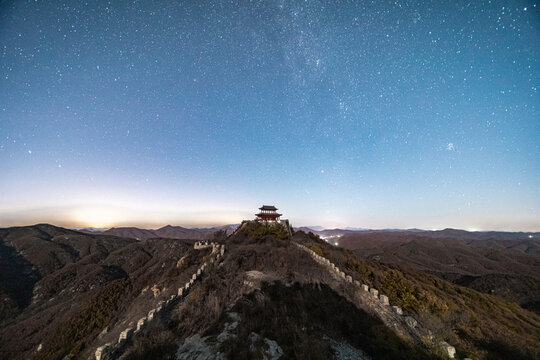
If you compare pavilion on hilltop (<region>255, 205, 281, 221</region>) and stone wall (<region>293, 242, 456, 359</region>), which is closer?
stone wall (<region>293, 242, 456, 359</region>)

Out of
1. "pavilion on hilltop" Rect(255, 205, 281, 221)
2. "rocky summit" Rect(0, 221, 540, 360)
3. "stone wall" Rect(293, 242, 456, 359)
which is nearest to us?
"rocky summit" Rect(0, 221, 540, 360)

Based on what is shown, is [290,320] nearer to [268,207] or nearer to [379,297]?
[379,297]

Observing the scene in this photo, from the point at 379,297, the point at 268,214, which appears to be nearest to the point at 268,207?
the point at 268,214

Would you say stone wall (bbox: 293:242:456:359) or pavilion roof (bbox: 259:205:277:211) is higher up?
pavilion roof (bbox: 259:205:277:211)

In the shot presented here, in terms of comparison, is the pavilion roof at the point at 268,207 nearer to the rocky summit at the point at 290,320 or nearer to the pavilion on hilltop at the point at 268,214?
the pavilion on hilltop at the point at 268,214

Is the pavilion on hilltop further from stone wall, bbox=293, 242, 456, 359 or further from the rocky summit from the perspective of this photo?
stone wall, bbox=293, 242, 456, 359

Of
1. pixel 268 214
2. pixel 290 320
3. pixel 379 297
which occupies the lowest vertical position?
pixel 379 297

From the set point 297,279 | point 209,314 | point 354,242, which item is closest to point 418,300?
point 297,279

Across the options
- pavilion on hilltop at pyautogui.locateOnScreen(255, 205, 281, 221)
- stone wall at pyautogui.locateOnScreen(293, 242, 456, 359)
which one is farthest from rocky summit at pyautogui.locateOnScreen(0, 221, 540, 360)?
pavilion on hilltop at pyautogui.locateOnScreen(255, 205, 281, 221)

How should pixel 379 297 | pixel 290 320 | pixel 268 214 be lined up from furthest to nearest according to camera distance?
pixel 268 214, pixel 379 297, pixel 290 320
